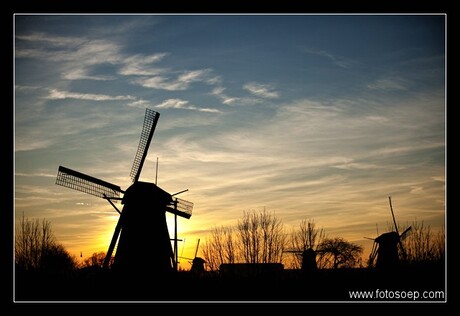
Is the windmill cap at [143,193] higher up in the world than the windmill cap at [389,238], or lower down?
higher up

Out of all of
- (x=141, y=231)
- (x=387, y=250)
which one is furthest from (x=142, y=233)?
(x=387, y=250)

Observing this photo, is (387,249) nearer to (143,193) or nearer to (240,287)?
(240,287)

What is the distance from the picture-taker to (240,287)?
61.8 feet

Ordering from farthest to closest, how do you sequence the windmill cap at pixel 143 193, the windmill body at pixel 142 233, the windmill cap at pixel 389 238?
the windmill cap at pixel 389 238, the windmill cap at pixel 143 193, the windmill body at pixel 142 233

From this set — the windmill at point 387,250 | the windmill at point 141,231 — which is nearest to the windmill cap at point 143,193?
the windmill at point 141,231

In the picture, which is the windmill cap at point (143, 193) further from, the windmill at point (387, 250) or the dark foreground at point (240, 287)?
the windmill at point (387, 250)

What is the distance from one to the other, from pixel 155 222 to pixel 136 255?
1892mm

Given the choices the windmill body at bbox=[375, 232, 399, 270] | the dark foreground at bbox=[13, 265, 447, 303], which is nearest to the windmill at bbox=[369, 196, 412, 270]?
the windmill body at bbox=[375, 232, 399, 270]

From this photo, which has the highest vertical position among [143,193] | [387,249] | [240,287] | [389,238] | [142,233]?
[143,193]

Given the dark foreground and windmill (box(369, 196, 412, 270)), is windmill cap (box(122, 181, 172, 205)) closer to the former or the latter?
the dark foreground

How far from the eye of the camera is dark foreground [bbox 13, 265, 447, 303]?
1747 cm

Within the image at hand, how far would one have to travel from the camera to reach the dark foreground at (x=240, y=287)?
17.5 m

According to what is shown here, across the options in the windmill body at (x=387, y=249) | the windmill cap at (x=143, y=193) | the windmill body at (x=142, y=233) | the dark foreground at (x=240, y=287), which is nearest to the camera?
the dark foreground at (x=240, y=287)

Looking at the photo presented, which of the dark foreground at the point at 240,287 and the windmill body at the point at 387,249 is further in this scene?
the windmill body at the point at 387,249
